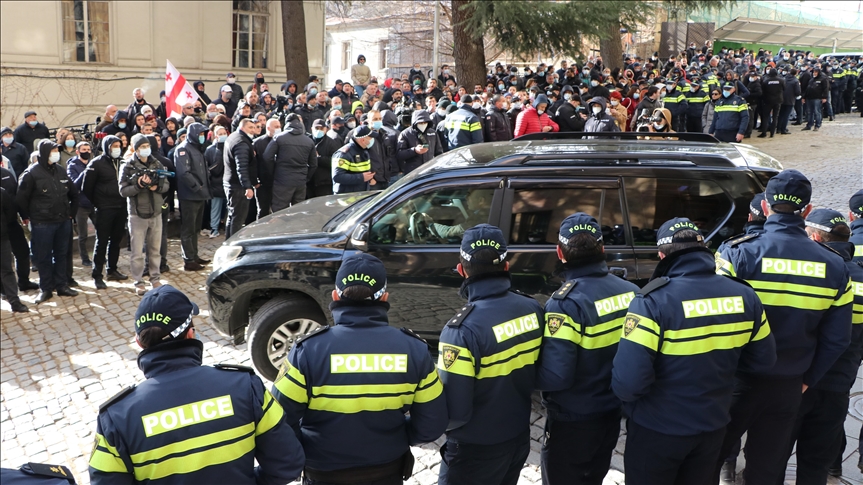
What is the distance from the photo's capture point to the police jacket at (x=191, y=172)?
9.34 meters

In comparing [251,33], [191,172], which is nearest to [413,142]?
[191,172]

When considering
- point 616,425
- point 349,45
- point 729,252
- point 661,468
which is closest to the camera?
point 661,468

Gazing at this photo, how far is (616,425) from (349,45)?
4396 centimetres

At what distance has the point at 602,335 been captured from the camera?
3580 mm

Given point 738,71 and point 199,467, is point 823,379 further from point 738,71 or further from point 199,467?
point 738,71

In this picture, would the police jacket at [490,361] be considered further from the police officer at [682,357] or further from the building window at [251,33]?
the building window at [251,33]

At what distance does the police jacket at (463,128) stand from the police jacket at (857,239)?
287 inches

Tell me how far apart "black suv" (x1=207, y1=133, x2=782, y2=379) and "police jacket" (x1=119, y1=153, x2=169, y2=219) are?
2.82 metres

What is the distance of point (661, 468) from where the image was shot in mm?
3414

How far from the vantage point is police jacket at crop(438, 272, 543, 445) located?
327cm

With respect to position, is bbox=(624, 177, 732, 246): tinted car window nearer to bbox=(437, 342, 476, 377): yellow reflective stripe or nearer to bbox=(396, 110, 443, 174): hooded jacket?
bbox=(437, 342, 476, 377): yellow reflective stripe

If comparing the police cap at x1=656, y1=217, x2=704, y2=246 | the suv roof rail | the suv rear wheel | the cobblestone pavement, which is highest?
the suv roof rail

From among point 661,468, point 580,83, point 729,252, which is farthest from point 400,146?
point 580,83

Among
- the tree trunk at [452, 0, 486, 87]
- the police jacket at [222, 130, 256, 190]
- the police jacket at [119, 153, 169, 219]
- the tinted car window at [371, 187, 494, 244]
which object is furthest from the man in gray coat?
the tree trunk at [452, 0, 486, 87]
